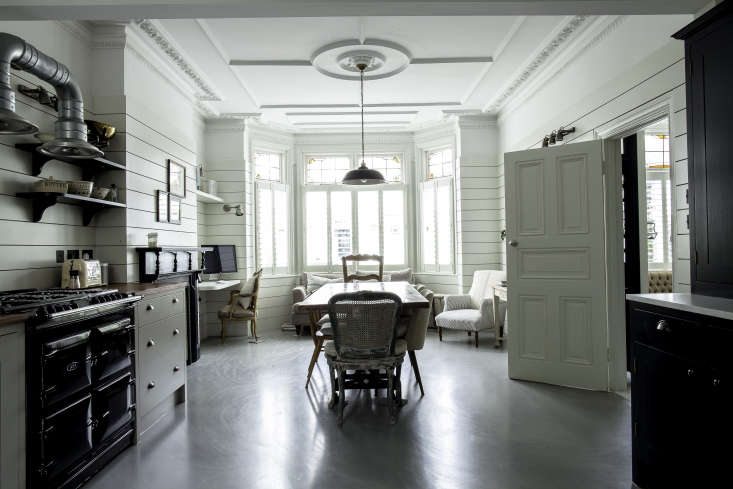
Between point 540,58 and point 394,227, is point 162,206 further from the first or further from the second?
point 540,58

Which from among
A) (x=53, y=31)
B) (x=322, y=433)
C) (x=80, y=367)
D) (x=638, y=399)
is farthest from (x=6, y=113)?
(x=638, y=399)

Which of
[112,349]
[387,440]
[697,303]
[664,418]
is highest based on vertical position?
[697,303]

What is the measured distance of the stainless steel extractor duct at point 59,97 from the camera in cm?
230

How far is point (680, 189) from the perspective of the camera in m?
2.96

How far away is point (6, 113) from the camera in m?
2.17

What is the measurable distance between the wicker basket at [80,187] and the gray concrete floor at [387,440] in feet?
6.06

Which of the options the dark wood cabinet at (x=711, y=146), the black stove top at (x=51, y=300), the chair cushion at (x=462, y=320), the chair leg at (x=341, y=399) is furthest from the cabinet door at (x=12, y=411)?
the chair cushion at (x=462, y=320)

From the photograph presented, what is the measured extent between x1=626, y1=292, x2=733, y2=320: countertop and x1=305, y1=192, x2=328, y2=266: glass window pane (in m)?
5.81

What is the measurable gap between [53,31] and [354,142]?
4.92 metres

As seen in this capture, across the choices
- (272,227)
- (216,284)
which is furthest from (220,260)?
(272,227)

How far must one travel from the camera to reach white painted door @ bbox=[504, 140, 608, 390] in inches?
151

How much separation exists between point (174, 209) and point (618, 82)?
181 inches

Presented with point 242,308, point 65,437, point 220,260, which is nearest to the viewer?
point 65,437

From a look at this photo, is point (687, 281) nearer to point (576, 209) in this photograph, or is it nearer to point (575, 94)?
point (576, 209)
